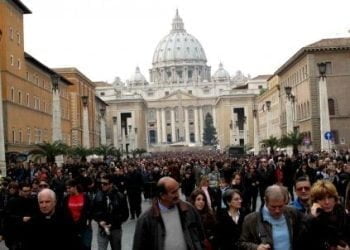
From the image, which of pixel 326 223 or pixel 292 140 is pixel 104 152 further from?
pixel 326 223

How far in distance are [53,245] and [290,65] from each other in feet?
249

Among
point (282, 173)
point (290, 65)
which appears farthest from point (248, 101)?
point (282, 173)

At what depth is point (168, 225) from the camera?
664 cm

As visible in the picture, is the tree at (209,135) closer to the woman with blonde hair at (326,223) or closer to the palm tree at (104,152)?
the palm tree at (104,152)

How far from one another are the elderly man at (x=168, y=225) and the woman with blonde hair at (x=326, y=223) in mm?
899

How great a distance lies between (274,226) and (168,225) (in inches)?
33.7

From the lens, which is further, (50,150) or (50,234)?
(50,150)

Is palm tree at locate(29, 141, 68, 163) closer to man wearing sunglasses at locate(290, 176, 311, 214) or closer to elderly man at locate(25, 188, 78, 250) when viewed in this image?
man wearing sunglasses at locate(290, 176, 311, 214)

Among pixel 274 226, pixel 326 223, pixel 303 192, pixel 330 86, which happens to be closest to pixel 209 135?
pixel 330 86

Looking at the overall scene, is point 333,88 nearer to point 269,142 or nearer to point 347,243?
point 269,142

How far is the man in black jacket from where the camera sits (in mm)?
11438

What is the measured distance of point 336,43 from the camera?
68.3 m

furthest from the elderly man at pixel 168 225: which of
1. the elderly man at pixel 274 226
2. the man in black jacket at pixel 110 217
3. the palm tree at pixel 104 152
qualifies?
the palm tree at pixel 104 152

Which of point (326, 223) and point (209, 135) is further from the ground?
point (209, 135)
